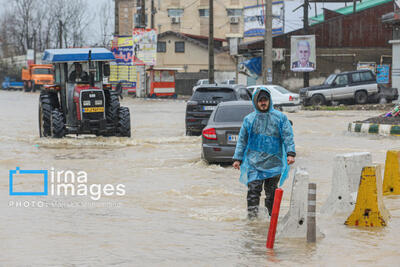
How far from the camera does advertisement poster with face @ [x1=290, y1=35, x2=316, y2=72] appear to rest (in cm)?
4569

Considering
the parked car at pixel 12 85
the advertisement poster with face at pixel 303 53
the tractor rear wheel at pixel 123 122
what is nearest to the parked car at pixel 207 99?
the tractor rear wheel at pixel 123 122

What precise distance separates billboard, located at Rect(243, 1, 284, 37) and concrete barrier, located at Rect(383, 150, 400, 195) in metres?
46.7

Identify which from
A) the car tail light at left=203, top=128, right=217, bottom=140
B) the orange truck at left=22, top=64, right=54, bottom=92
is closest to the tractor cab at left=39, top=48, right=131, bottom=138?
the car tail light at left=203, top=128, right=217, bottom=140

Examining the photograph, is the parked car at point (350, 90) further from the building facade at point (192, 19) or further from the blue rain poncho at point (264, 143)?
the building facade at point (192, 19)

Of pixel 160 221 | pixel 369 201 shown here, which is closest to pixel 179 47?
pixel 160 221

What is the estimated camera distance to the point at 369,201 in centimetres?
876

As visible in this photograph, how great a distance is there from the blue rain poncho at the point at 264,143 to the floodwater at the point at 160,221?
72 cm

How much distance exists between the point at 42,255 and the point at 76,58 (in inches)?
481

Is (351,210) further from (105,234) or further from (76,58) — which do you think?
(76,58)

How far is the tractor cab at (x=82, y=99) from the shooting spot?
18781mm

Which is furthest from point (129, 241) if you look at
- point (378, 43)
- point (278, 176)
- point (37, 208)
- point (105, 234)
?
point (378, 43)

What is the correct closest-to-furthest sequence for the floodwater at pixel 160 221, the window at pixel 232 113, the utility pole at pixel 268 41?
the floodwater at pixel 160 221 < the window at pixel 232 113 < the utility pole at pixel 268 41

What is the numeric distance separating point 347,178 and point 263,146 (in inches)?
56.4

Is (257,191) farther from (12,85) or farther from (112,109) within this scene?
(12,85)
